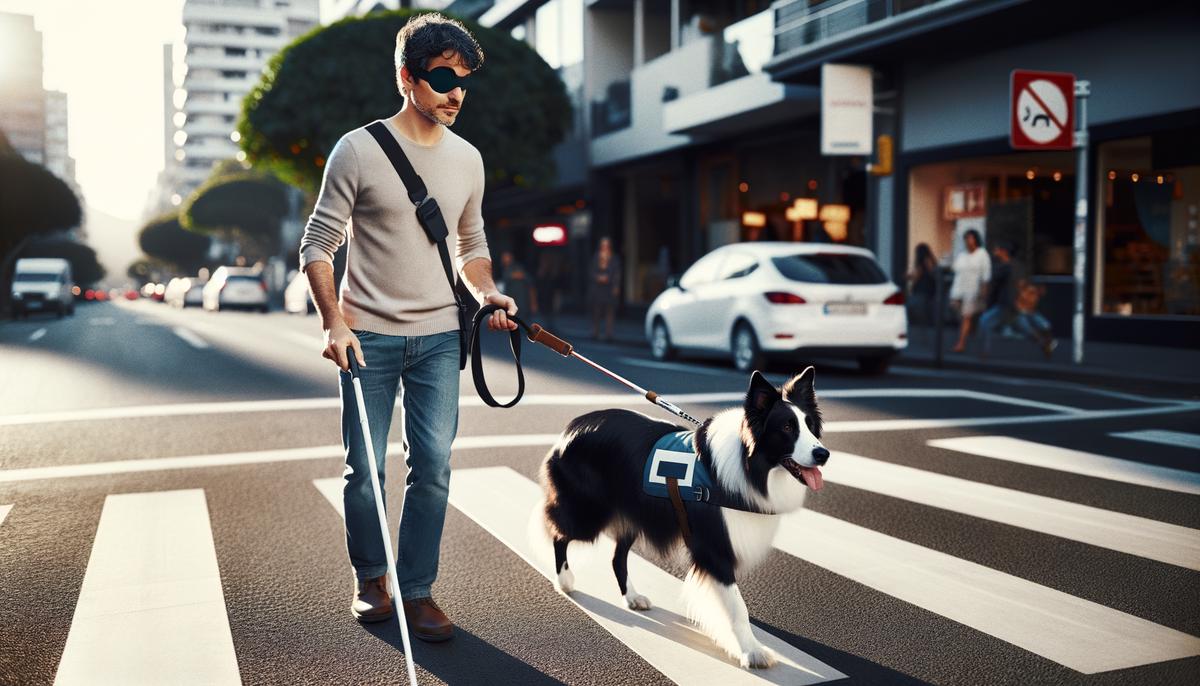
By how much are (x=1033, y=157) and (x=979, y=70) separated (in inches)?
71.2

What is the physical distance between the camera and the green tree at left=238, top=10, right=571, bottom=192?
29547mm

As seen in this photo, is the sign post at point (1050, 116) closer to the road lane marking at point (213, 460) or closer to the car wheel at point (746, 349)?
the car wheel at point (746, 349)

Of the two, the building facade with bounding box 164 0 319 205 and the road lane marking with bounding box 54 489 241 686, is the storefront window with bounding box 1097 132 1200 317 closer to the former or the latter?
the road lane marking with bounding box 54 489 241 686

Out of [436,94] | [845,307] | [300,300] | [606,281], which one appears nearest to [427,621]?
[436,94]

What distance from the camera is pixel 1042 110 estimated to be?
42.9ft

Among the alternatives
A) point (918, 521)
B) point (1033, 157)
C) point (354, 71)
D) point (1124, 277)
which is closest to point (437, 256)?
point (918, 521)

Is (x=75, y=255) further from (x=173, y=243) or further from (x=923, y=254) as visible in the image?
(x=923, y=254)

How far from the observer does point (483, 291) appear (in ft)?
13.0

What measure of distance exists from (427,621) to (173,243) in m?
122

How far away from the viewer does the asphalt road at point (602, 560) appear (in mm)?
3566

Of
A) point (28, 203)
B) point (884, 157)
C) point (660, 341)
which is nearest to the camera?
point (660, 341)

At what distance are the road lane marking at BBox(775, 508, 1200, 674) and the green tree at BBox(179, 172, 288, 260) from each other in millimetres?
84917

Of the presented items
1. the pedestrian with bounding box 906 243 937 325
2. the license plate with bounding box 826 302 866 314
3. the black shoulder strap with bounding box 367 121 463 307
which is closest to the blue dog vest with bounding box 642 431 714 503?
the black shoulder strap with bounding box 367 121 463 307

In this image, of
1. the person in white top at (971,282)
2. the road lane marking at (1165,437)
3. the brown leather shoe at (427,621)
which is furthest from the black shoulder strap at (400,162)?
the person in white top at (971,282)
